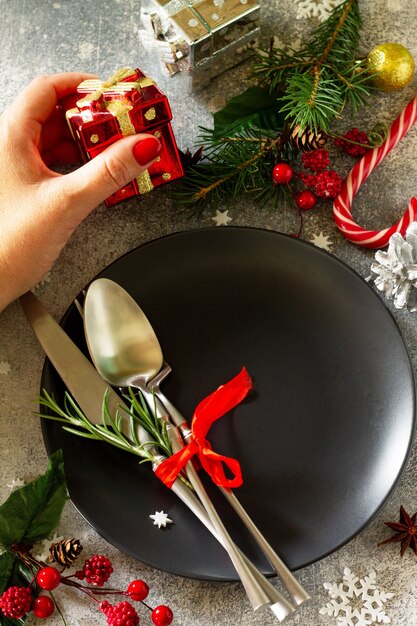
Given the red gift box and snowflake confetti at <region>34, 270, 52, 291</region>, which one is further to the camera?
snowflake confetti at <region>34, 270, 52, 291</region>

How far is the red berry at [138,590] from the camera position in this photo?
81 cm

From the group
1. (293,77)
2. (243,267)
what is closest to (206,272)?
(243,267)

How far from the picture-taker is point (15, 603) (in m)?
0.79

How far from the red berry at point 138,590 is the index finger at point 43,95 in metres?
0.55

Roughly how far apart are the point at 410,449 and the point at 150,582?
33 centimetres

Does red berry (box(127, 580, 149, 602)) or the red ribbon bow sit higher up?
the red ribbon bow

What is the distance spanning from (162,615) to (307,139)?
1.88ft

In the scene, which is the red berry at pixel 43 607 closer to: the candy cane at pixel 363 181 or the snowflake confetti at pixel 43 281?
the snowflake confetti at pixel 43 281

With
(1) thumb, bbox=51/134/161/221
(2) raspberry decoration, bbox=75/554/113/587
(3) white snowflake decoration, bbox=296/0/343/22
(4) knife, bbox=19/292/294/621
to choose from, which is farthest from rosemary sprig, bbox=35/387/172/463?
(3) white snowflake decoration, bbox=296/0/343/22

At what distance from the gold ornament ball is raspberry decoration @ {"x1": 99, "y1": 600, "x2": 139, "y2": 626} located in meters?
0.70

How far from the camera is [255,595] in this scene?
75 centimetres

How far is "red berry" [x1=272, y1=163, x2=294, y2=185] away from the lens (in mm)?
924

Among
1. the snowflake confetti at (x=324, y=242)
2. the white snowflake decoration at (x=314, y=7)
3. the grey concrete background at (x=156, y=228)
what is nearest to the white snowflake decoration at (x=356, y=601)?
the grey concrete background at (x=156, y=228)

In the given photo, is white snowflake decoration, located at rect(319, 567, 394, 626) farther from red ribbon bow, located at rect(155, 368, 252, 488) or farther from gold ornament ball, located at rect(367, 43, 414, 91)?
gold ornament ball, located at rect(367, 43, 414, 91)
